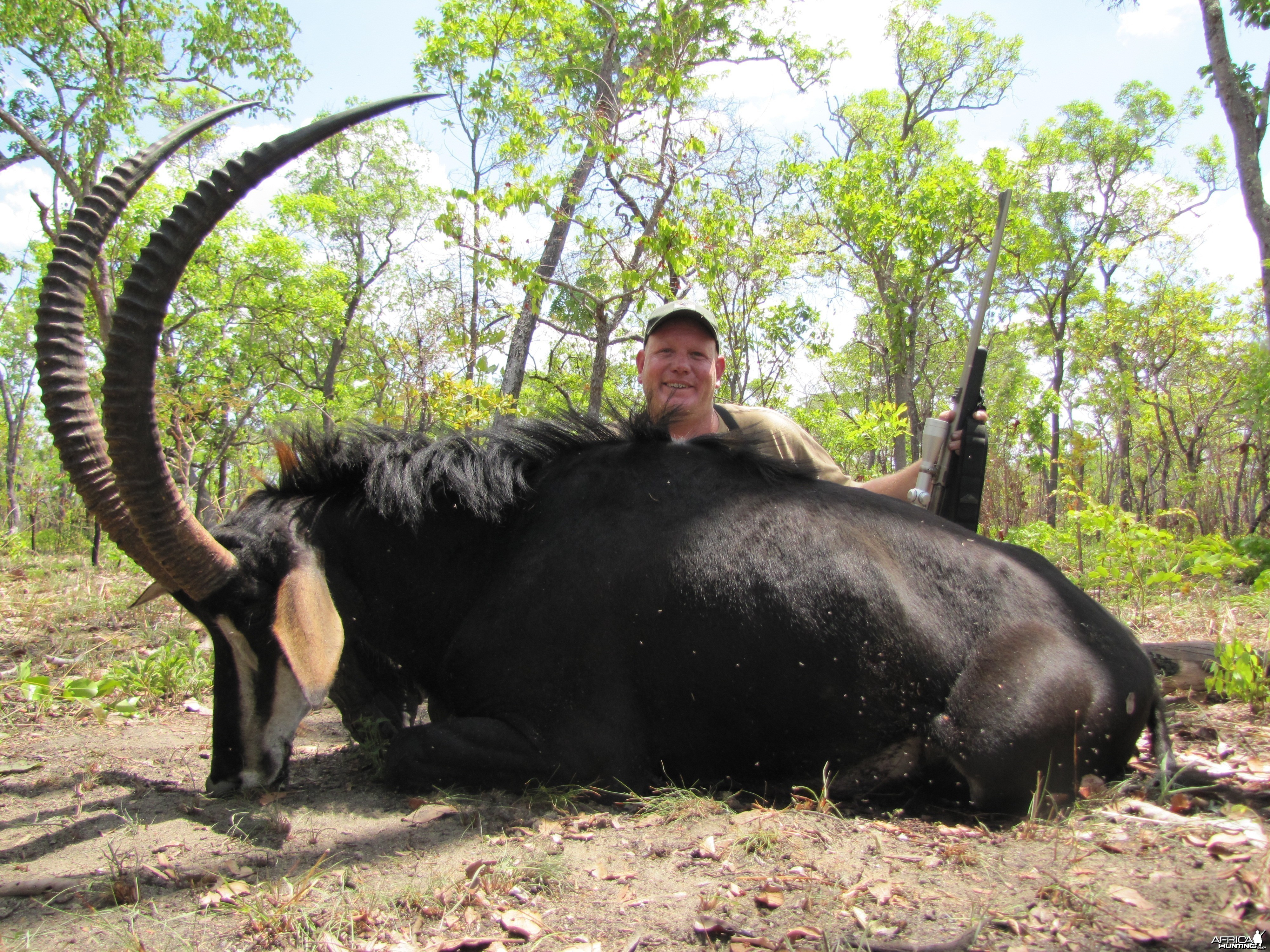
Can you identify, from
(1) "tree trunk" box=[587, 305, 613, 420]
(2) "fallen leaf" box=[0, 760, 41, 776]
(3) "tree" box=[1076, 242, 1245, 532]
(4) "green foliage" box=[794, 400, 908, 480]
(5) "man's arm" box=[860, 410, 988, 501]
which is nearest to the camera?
(2) "fallen leaf" box=[0, 760, 41, 776]

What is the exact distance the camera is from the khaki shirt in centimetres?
461

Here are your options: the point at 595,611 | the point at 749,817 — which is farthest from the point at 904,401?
the point at 749,817

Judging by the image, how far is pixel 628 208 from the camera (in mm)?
11055

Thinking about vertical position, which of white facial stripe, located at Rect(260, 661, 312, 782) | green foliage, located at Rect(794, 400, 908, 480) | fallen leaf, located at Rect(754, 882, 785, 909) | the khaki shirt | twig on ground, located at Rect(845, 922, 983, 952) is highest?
green foliage, located at Rect(794, 400, 908, 480)

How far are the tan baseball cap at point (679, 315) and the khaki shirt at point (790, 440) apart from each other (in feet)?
1.97

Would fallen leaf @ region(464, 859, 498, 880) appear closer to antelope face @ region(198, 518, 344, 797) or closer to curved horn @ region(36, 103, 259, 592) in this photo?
antelope face @ region(198, 518, 344, 797)

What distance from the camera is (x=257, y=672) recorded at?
114 inches

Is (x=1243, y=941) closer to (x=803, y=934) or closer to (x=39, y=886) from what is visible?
(x=803, y=934)

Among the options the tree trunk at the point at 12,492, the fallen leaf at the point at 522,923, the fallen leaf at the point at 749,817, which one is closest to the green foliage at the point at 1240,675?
the fallen leaf at the point at 749,817

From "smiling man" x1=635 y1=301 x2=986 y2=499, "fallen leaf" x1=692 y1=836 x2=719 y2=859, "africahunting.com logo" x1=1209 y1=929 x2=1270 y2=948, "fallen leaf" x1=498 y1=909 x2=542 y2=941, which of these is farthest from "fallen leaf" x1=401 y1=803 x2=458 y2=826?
"smiling man" x1=635 y1=301 x2=986 y2=499

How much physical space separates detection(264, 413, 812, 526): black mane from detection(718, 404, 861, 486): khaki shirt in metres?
0.91

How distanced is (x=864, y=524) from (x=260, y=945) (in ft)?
8.38

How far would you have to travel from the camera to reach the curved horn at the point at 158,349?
8.34ft

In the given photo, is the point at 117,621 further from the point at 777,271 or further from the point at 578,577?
the point at 777,271
